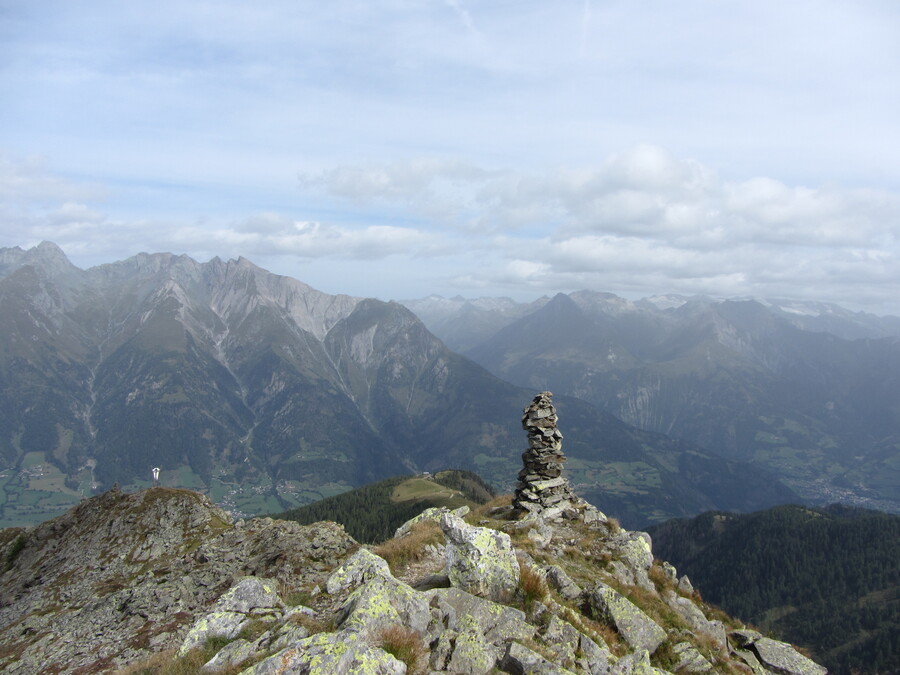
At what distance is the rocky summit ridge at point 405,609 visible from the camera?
15672 mm

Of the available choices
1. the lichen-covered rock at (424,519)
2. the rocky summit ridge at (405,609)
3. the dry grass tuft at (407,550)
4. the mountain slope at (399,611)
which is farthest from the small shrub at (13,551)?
the dry grass tuft at (407,550)

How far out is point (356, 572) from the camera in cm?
2258

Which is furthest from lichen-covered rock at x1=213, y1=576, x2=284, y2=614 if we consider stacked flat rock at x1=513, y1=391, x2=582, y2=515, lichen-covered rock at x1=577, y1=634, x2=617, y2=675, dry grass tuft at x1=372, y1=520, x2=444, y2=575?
stacked flat rock at x1=513, y1=391, x2=582, y2=515

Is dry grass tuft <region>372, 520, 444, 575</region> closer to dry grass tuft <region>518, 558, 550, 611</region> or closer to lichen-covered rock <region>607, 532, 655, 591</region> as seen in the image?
dry grass tuft <region>518, 558, 550, 611</region>

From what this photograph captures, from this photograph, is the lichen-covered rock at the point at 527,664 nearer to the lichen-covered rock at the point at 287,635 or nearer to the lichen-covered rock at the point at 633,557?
the lichen-covered rock at the point at 287,635

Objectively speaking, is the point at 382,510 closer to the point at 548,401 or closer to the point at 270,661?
the point at 548,401

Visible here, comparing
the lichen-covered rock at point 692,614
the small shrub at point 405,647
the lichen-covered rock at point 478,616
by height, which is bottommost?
the lichen-covered rock at point 692,614

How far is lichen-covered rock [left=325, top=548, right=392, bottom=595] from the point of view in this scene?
21.7m

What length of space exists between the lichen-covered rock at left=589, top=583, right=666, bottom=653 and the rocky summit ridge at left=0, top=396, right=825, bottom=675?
0.17 feet

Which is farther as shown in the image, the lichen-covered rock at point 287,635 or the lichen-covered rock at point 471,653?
the lichen-covered rock at point 287,635

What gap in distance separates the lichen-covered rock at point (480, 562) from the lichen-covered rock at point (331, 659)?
22.0 feet

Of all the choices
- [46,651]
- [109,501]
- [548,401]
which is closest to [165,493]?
[109,501]

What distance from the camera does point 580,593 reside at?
917 inches

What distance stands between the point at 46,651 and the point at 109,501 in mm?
35765
